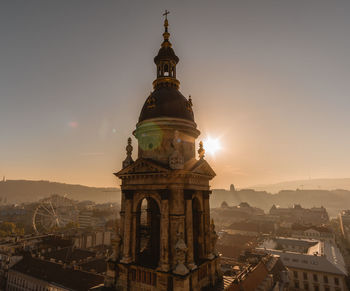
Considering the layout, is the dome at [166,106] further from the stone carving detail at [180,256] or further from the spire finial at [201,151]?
the stone carving detail at [180,256]

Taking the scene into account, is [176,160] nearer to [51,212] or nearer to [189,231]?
[189,231]

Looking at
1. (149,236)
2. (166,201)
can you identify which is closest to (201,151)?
(166,201)

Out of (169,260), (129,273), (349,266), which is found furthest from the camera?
(349,266)

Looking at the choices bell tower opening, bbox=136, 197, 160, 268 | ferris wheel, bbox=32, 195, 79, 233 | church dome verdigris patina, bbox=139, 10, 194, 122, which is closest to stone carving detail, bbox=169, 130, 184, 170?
church dome verdigris patina, bbox=139, 10, 194, 122

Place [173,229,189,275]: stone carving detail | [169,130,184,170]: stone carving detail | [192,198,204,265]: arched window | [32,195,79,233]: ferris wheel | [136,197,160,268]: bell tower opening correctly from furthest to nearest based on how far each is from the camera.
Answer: [32,195,79,233]: ferris wheel
[192,198,204,265]: arched window
[136,197,160,268]: bell tower opening
[169,130,184,170]: stone carving detail
[173,229,189,275]: stone carving detail

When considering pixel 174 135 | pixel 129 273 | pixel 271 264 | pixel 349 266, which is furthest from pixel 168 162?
pixel 349 266

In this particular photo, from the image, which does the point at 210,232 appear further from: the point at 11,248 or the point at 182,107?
the point at 11,248

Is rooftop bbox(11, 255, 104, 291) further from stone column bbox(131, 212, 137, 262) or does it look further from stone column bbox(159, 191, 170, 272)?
stone column bbox(159, 191, 170, 272)

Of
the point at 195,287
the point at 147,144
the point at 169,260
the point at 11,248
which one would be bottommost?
the point at 11,248
